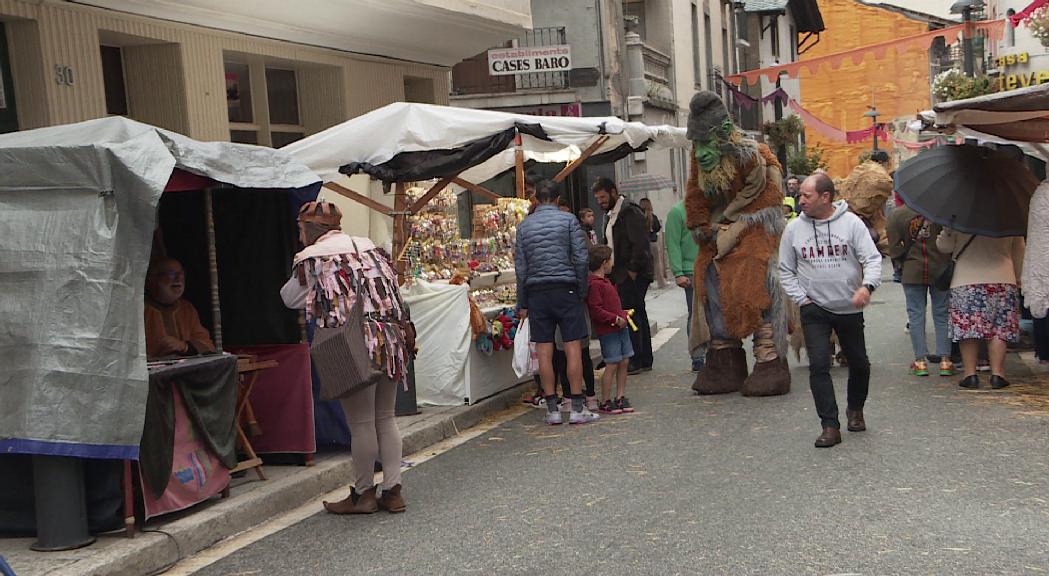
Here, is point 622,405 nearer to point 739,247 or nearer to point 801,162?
point 739,247

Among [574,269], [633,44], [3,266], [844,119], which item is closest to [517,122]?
[574,269]

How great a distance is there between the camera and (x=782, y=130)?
45281 millimetres

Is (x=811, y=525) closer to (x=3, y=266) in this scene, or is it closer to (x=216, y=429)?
(x=216, y=429)

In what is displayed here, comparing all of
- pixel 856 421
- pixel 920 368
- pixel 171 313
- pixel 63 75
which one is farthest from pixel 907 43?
pixel 171 313

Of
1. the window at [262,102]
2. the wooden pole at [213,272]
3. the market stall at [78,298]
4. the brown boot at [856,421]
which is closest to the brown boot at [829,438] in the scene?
the brown boot at [856,421]

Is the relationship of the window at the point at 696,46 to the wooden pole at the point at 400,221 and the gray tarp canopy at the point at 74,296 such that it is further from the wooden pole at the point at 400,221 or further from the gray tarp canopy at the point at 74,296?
the gray tarp canopy at the point at 74,296

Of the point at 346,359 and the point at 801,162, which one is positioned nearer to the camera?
the point at 346,359

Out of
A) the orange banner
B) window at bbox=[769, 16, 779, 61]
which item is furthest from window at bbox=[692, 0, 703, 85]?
window at bbox=[769, 16, 779, 61]

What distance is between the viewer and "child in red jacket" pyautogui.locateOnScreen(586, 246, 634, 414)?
34.5 ft

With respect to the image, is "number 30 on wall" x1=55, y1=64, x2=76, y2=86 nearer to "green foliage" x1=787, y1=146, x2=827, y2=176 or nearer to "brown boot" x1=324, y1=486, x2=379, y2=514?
"brown boot" x1=324, y1=486, x2=379, y2=514

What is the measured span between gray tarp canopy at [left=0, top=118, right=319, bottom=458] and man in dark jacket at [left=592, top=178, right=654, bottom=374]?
687 cm

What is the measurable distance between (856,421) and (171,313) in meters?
4.77

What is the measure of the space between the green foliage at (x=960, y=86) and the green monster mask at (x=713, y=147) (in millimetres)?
13017

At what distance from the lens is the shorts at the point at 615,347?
34.8 ft
